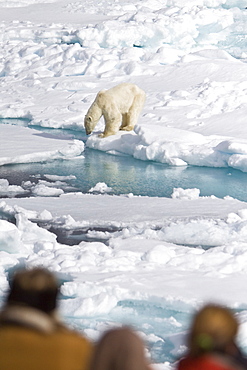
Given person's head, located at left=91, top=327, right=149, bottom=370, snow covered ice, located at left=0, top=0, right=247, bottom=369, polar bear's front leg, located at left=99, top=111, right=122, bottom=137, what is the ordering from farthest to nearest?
polar bear's front leg, located at left=99, top=111, right=122, bottom=137, snow covered ice, located at left=0, top=0, right=247, bottom=369, person's head, located at left=91, top=327, right=149, bottom=370

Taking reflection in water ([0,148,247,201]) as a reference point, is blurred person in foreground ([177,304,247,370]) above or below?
above

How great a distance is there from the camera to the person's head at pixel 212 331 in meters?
1.33

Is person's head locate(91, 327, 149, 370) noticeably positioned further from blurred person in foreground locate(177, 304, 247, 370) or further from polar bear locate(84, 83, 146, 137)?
polar bear locate(84, 83, 146, 137)

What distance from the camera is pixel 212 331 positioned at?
1.33 metres

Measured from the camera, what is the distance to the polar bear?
11.9 m

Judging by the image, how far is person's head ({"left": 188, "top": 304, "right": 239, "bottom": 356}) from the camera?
52.3 inches

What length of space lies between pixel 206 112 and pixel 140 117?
126cm

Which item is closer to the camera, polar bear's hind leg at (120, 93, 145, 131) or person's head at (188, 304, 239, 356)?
person's head at (188, 304, 239, 356)

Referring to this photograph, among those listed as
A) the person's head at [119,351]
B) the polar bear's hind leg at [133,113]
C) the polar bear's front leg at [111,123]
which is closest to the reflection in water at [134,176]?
the polar bear's front leg at [111,123]

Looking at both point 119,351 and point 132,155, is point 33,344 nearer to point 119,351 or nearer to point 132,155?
point 119,351

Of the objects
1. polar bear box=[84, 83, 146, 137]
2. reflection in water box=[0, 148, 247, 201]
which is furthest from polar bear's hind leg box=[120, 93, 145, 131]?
reflection in water box=[0, 148, 247, 201]

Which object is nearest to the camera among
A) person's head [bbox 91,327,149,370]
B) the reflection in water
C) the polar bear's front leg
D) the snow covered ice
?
person's head [bbox 91,327,149,370]

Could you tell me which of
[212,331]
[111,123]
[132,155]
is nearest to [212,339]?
[212,331]

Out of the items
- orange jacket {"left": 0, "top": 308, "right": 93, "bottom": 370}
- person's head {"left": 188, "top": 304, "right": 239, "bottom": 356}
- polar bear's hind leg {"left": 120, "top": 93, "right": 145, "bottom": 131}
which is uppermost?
person's head {"left": 188, "top": 304, "right": 239, "bottom": 356}
